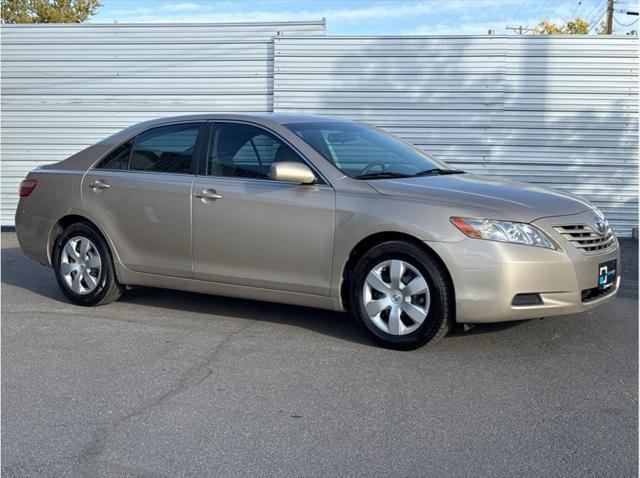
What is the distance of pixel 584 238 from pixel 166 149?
11.2 feet

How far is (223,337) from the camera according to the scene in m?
6.11

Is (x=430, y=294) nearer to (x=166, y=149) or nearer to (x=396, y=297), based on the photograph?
(x=396, y=297)

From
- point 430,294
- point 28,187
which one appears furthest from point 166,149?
point 430,294

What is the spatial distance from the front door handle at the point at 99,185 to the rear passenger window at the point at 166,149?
0.25 m

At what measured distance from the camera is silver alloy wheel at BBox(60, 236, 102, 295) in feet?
23.1

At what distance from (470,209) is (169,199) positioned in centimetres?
248

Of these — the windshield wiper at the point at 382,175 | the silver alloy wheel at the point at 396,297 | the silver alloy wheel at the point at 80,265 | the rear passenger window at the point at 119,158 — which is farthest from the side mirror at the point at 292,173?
the silver alloy wheel at the point at 80,265

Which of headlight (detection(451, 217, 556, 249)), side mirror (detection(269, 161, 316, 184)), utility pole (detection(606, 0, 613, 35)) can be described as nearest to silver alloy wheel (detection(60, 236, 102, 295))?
side mirror (detection(269, 161, 316, 184))

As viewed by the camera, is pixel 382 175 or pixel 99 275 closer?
pixel 382 175

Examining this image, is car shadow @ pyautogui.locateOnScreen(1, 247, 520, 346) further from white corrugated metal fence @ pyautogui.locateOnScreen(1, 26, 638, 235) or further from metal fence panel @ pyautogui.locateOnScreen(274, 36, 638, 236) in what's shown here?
metal fence panel @ pyautogui.locateOnScreen(274, 36, 638, 236)

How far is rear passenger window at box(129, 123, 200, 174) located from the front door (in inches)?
8.8

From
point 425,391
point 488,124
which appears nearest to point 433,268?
point 425,391

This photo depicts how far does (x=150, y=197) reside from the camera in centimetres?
668

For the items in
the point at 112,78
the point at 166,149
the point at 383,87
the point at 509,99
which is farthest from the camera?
the point at 112,78
